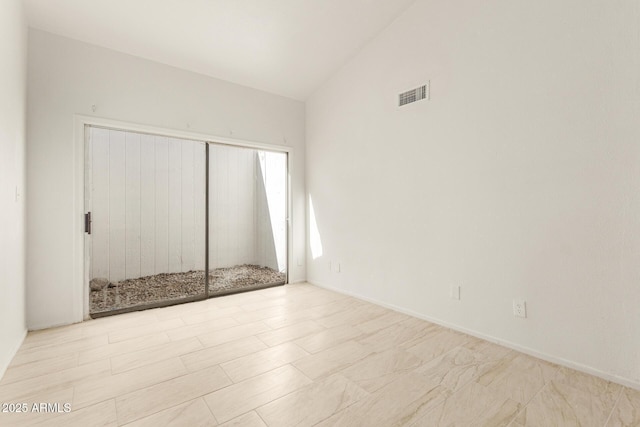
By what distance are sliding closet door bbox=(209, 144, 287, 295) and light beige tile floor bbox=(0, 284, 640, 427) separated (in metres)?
1.41

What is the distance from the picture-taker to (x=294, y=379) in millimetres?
1894

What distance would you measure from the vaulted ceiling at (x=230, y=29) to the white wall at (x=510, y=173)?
40cm

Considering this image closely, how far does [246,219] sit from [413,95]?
2850mm

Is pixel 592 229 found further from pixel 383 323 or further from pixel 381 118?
pixel 381 118

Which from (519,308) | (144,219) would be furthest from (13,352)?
(519,308)

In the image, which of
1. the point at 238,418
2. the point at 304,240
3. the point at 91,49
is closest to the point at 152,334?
the point at 238,418

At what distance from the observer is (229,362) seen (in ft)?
6.93

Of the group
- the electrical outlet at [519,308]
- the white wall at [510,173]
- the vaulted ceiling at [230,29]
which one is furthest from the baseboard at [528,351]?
the vaulted ceiling at [230,29]

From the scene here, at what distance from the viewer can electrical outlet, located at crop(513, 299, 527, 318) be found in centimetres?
226

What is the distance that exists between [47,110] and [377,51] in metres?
3.36

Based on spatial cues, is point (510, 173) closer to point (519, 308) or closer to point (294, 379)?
point (519, 308)

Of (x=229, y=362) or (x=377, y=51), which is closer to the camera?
(x=229, y=362)

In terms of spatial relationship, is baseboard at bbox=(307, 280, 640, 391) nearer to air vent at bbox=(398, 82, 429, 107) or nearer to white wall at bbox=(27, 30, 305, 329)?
air vent at bbox=(398, 82, 429, 107)

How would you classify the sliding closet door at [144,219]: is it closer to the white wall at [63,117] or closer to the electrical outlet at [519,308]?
the white wall at [63,117]
